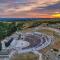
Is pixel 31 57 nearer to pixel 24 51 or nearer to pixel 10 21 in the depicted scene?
pixel 24 51

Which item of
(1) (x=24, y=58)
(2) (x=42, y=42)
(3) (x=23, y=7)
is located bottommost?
(1) (x=24, y=58)

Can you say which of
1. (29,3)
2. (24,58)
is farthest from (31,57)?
(29,3)

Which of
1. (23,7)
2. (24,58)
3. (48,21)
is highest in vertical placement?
(23,7)

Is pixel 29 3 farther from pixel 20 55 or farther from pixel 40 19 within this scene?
pixel 20 55

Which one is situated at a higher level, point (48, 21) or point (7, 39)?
point (48, 21)

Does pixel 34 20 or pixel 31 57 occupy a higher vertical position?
pixel 34 20

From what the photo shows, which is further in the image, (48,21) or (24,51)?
(48,21)

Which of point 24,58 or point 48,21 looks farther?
point 48,21

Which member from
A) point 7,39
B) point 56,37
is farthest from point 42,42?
point 7,39
